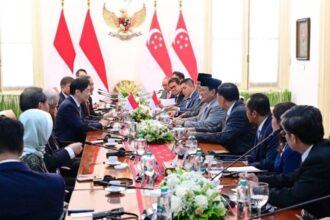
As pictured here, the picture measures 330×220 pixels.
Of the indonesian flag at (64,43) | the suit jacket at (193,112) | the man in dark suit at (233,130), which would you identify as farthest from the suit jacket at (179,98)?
the man in dark suit at (233,130)

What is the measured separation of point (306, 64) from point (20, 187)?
5906mm

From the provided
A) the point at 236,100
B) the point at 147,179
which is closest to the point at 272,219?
the point at 147,179

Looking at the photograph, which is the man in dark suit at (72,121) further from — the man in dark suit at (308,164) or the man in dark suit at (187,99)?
the man in dark suit at (308,164)

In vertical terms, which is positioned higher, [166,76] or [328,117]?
[166,76]

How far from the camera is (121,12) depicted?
26.1 ft

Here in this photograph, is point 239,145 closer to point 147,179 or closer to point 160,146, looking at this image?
point 160,146

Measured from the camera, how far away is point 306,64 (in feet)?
23.6

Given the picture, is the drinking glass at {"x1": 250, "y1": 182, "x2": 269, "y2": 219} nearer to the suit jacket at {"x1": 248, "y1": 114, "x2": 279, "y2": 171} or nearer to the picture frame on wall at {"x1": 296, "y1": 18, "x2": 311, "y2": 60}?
the suit jacket at {"x1": 248, "y1": 114, "x2": 279, "y2": 171}

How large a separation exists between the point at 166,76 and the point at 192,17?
1020 millimetres

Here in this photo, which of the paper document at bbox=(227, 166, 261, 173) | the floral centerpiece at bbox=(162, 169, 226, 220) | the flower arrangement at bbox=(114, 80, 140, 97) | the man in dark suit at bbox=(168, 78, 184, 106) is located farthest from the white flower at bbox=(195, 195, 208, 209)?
the flower arrangement at bbox=(114, 80, 140, 97)

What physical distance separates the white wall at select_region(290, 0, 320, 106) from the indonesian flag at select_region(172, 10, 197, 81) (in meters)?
1.53

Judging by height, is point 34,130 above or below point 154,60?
below

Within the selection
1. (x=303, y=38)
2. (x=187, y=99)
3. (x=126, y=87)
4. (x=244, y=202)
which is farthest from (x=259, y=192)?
(x=126, y=87)

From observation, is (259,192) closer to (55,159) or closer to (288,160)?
(288,160)
